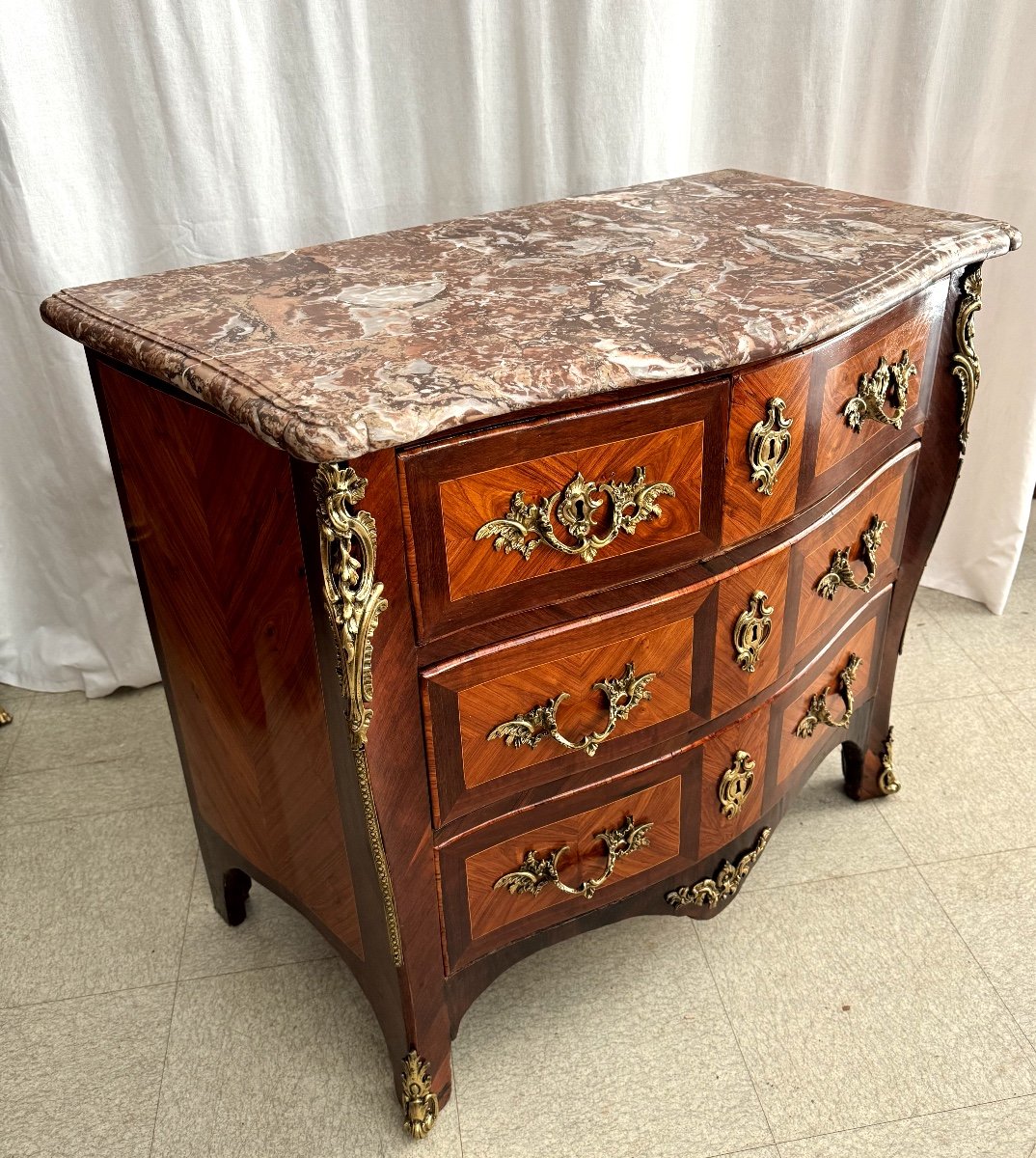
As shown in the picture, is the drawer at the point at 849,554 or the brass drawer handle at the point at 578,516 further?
the drawer at the point at 849,554

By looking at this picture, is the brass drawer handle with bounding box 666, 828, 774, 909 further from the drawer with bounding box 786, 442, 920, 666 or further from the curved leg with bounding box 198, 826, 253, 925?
the curved leg with bounding box 198, 826, 253, 925

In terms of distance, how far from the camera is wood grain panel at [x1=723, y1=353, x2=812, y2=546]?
120 cm

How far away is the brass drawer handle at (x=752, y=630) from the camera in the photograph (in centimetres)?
136

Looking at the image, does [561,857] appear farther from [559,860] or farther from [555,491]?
[555,491]

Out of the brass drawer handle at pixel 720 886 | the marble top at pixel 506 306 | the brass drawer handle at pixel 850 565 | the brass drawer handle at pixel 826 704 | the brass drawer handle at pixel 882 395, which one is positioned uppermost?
the marble top at pixel 506 306

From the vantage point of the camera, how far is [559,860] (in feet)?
4.58

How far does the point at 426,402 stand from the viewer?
972 mm

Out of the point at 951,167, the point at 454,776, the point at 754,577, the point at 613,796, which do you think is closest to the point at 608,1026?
the point at 613,796

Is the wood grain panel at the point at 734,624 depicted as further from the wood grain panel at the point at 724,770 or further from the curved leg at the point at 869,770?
the curved leg at the point at 869,770

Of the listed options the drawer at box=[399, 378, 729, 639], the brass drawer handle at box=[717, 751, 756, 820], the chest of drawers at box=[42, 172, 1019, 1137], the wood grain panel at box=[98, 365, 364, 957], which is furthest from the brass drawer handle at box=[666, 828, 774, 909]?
the drawer at box=[399, 378, 729, 639]

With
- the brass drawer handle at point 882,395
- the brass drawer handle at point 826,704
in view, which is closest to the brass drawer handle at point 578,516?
the brass drawer handle at point 882,395

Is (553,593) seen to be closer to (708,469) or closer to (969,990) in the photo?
(708,469)

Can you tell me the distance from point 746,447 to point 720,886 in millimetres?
691

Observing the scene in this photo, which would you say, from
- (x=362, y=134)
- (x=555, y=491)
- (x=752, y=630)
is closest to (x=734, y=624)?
(x=752, y=630)
